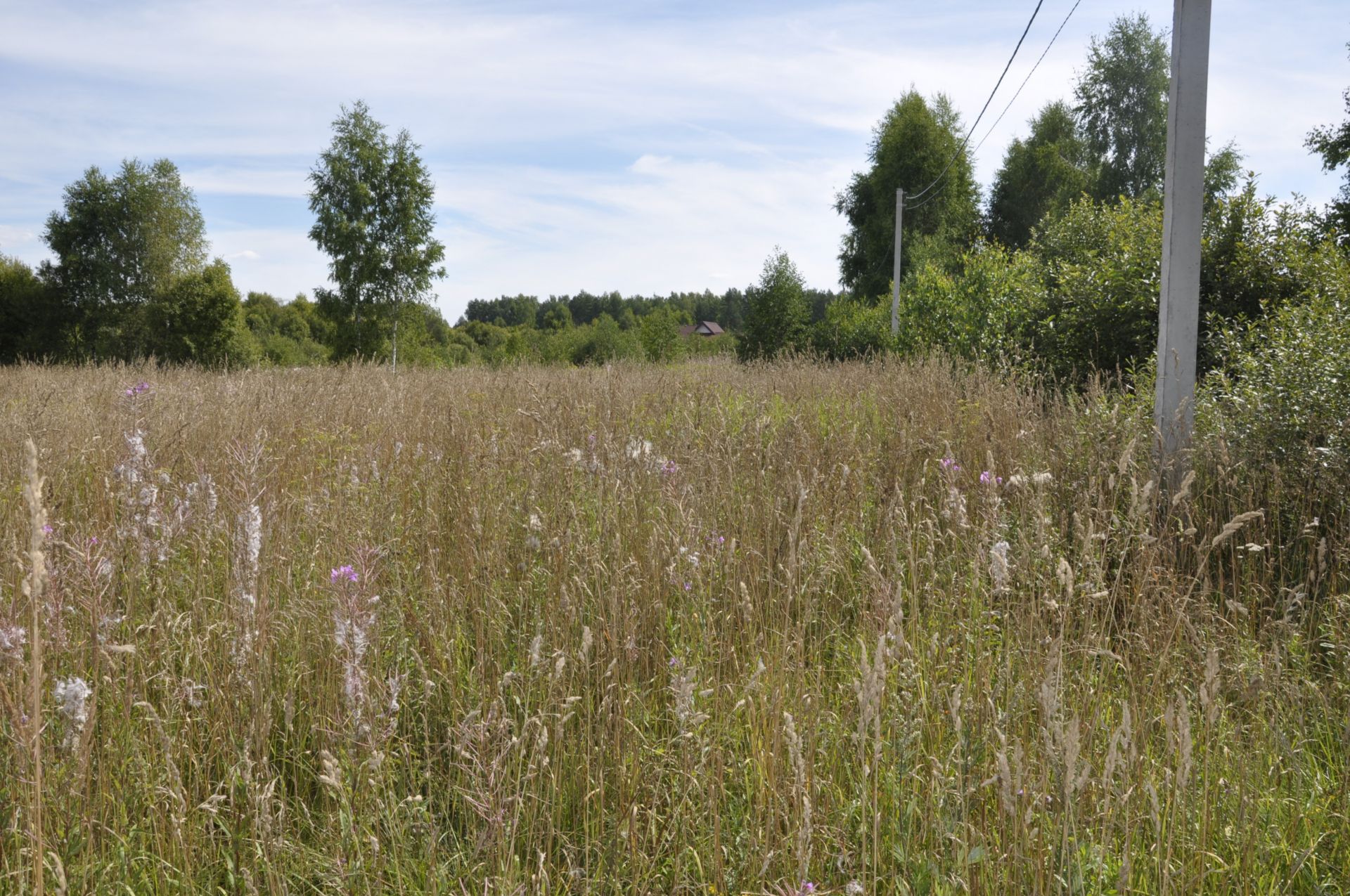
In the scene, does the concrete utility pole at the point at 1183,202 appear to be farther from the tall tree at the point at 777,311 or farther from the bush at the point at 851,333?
the tall tree at the point at 777,311

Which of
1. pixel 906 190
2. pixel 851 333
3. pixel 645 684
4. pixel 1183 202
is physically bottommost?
pixel 645 684

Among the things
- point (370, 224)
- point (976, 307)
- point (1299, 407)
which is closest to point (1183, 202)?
point (1299, 407)

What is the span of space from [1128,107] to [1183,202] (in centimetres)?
3241

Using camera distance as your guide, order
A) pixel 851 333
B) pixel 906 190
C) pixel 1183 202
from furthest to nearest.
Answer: pixel 906 190 → pixel 851 333 → pixel 1183 202

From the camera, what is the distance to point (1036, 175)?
3741 centimetres

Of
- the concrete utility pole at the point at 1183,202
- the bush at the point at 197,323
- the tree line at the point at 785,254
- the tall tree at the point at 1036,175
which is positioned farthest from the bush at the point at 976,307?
the bush at the point at 197,323

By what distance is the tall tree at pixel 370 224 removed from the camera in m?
28.7

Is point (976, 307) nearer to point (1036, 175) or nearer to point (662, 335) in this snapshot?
point (662, 335)

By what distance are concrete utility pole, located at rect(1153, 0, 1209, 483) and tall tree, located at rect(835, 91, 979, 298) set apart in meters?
29.9

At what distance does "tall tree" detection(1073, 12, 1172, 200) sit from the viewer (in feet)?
103

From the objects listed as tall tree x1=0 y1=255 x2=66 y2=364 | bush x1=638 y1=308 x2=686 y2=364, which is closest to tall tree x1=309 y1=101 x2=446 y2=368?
bush x1=638 y1=308 x2=686 y2=364

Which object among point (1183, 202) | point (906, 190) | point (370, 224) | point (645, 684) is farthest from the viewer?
point (906, 190)

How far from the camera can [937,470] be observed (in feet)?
13.0

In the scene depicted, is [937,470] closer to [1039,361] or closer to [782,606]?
[782,606]
